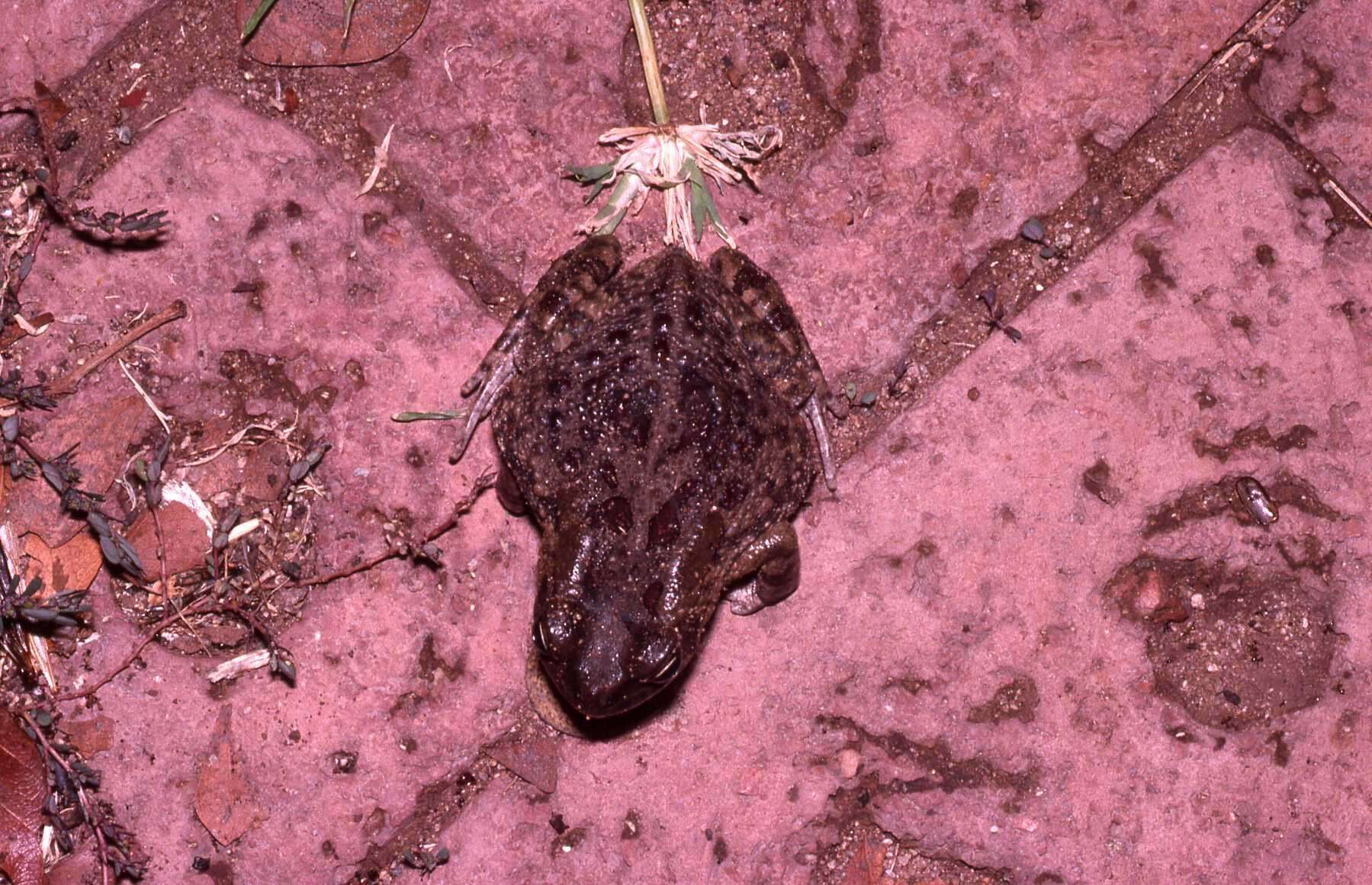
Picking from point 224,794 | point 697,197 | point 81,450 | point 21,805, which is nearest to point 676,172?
point 697,197

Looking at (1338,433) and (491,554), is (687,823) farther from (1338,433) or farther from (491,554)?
(1338,433)

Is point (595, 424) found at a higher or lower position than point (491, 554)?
higher

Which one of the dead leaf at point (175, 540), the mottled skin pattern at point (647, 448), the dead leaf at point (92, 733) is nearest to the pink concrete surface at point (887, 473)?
the dead leaf at point (92, 733)

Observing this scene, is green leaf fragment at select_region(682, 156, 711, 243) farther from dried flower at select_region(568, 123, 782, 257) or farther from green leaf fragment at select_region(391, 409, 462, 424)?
green leaf fragment at select_region(391, 409, 462, 424)

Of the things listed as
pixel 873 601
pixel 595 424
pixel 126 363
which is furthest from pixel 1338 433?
pixel 126 363

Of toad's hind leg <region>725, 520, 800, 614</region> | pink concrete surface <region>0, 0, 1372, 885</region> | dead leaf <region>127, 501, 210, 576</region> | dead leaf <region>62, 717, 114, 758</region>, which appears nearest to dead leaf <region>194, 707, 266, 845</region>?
pink concrete surface <region>0, 0, 1372, 885</region>

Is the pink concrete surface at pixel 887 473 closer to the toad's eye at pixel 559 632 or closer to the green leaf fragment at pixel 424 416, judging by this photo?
the green leaf fragment at pixel 424 416
